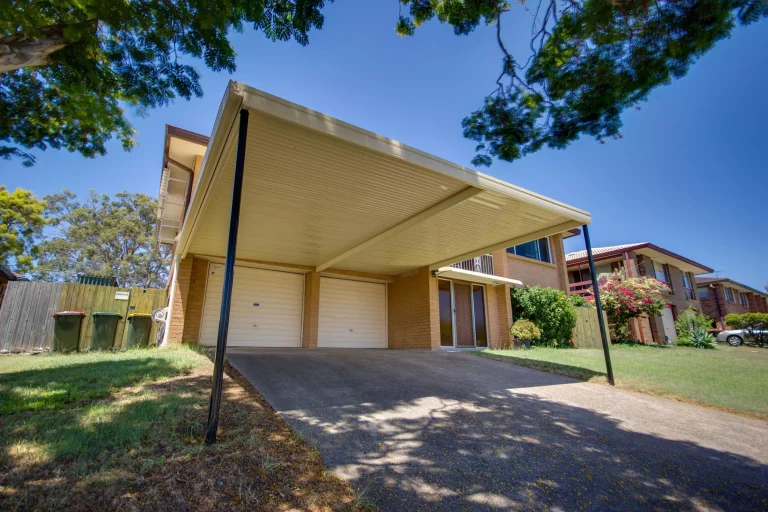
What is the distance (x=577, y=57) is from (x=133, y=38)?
6.32 meters

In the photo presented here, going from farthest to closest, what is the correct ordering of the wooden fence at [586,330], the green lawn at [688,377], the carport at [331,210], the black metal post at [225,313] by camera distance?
the wooden fence at [586,330]
the green lawn at [688,377]
the carport at [331,210]
the black metal post at [225,313]

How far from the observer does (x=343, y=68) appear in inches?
260

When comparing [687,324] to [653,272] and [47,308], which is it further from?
[47,308]

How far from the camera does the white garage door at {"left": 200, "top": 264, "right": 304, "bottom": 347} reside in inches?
371

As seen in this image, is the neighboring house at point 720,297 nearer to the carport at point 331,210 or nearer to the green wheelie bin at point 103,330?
the carport at point 331,210

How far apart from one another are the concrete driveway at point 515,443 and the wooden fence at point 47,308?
580cm

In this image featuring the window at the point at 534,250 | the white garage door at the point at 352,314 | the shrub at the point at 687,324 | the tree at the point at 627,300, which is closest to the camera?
the white garage door at the point at 352,314

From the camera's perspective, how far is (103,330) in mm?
8234

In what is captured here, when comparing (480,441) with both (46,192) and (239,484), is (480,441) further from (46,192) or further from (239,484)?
(46,192)

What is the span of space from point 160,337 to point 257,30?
8.31m

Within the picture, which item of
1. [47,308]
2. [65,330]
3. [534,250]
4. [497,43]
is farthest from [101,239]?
[497,43]

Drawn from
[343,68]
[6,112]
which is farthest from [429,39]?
[6,112]

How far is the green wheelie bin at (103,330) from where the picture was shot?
816 centimetres

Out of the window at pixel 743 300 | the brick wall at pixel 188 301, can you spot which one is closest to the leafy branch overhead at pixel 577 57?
the brick wall at pixel 188 301
